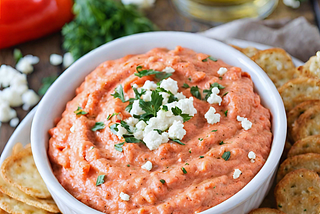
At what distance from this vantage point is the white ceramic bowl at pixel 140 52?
2.91m

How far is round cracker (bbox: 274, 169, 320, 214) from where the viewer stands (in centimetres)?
318

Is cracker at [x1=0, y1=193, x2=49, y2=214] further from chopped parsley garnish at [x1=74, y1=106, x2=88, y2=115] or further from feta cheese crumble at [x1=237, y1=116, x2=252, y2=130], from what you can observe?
feta cheese crumble at [x1=237, y1=116, x2=252, y2=130]

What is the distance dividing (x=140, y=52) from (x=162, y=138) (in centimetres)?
136

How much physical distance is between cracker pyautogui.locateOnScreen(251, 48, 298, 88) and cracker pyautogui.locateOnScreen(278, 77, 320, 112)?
257 millimetres

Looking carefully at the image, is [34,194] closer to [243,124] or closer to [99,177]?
[99,177]

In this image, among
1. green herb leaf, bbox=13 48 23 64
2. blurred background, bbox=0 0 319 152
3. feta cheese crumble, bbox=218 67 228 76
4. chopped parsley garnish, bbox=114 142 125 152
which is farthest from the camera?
green herb leaf, bbox=13 48 23 64

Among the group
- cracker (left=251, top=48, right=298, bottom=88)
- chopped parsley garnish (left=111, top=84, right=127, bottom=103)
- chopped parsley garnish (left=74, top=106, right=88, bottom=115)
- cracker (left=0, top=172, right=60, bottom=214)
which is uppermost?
chopped parsley garnish (left=111, top=84, right=127, bottom=103)

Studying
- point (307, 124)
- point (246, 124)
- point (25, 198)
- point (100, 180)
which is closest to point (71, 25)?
point (25, 198)

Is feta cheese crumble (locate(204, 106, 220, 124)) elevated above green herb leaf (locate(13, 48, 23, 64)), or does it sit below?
above

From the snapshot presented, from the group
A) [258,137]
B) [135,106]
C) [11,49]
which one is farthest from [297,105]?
[11,49]

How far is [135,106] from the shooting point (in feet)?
10.6

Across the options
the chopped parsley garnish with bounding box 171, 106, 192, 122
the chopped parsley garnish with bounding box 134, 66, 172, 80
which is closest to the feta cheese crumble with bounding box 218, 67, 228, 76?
the chopped parsley garnish with bounding box 134, 66, 172, 80

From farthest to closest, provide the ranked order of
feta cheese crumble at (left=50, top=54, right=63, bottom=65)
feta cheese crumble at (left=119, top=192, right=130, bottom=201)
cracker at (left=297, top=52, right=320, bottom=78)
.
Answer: feta cheese crumble at (left=50, top=54, right=63, bottom=65), cracker at (left=297, top=52, right=320, bottom=78), feta cheese crumble at (left=119, top=192, right=130, bottom=201)

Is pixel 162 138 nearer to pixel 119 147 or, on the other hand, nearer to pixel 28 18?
pixel 119 147
